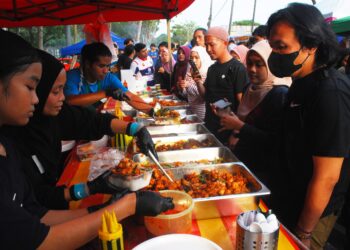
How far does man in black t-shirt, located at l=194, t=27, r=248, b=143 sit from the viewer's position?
3432mm

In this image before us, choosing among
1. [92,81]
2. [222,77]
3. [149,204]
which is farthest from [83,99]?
[149,204]

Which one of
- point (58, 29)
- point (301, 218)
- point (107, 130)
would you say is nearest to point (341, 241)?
point (301, 218)

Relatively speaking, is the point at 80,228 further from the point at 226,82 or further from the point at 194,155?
the point at 226,82

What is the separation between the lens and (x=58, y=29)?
33.6 metres

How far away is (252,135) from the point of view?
217 centimetres

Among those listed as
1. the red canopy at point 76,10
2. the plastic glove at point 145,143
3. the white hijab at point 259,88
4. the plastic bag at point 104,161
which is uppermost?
the red canopy at point 76,10

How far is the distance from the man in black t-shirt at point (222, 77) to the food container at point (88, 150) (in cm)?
177

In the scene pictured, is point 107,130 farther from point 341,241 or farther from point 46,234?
point 341,241

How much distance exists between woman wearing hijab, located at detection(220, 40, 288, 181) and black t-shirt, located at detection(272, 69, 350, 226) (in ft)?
1.16

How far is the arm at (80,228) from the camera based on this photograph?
0.99m

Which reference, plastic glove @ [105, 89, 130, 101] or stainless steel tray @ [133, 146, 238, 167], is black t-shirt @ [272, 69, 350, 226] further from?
plastic glove @ [105, 89, 130, 101]

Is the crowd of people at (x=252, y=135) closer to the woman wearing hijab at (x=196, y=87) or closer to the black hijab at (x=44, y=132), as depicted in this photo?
the black hijab at (x=44, y=132)

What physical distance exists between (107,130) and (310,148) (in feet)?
Answer: 5.32

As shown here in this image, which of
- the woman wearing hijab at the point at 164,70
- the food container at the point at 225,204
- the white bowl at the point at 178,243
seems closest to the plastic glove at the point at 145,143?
the food container at the point at 225,204
